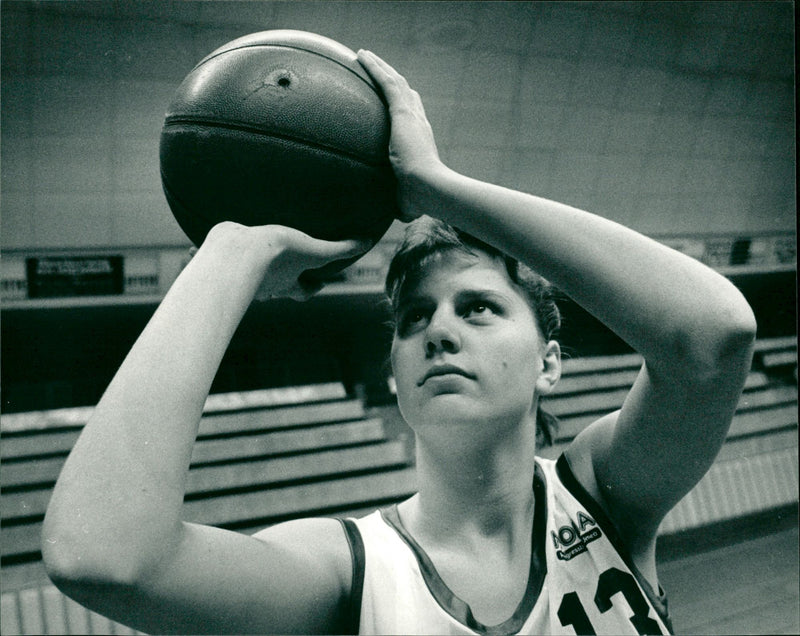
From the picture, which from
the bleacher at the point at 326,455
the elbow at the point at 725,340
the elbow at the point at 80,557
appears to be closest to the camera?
the elbow at the point at 80,557

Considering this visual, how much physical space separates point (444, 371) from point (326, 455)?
212 cm

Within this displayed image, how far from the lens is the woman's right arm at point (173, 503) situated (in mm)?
486

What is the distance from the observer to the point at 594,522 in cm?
77

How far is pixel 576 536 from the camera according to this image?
0.77 metres

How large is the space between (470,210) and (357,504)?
7.12 ft

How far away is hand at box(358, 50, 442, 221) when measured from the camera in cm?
72

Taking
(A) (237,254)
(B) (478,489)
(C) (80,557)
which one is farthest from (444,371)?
(C) (80,557)

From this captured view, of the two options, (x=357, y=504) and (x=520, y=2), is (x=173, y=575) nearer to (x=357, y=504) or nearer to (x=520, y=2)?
(x=520, y=2)

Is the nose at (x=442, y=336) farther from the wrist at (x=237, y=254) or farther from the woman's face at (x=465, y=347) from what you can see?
the wrist at (x=237, y=254)

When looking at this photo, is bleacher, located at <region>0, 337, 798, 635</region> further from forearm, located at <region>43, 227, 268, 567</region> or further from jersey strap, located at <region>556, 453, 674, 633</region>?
forearm, located at <region>43, 227, 268, 567</region>

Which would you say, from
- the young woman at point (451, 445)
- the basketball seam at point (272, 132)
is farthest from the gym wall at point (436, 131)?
the young woman at point (451, 445)

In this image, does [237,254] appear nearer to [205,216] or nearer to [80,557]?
[205,216]

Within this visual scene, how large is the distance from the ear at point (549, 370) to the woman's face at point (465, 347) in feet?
0.05

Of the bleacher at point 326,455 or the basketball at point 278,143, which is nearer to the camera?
the basketball at point 278,143
